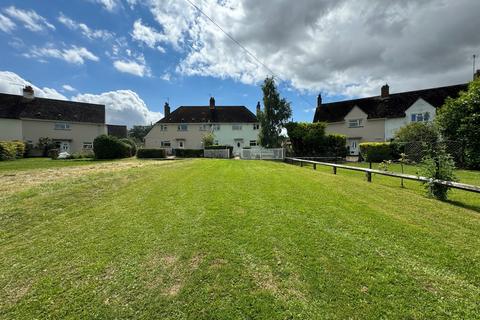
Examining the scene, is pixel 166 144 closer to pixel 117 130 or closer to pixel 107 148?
pixel 107 148

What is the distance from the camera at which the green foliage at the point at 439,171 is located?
7.16 metres

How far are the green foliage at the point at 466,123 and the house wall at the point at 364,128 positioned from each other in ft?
44.4

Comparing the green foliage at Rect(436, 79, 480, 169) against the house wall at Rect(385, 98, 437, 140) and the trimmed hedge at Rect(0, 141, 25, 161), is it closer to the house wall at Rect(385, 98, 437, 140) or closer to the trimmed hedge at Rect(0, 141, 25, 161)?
the house wall at Rect(385, 98, 437, 140)

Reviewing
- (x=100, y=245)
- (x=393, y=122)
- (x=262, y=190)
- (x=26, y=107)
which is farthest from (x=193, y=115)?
(x=100, y=245)

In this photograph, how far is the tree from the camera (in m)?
30.1

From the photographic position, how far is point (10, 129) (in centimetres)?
2975

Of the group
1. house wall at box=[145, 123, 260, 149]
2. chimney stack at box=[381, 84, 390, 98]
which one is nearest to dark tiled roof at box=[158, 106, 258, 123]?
house wall at box=[145, 123, 260, 149]

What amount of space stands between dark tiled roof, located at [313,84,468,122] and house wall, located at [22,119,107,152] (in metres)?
35.0

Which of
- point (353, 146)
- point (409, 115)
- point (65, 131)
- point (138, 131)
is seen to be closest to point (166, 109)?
point (65, 131)

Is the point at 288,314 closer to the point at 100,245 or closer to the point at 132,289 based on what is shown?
the point at 132,289

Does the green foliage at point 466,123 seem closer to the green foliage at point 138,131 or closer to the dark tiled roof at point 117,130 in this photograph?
the dark tiled roof at point 117,130

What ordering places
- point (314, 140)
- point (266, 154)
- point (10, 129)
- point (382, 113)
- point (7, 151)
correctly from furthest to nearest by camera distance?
point (382, 113) < point (10, 129) < point (266, 154) < point (314, 140) < point (7, 151)

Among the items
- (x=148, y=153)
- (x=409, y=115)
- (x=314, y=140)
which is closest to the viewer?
(x=314, y=140)

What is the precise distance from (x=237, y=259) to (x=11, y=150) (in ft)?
95.0
